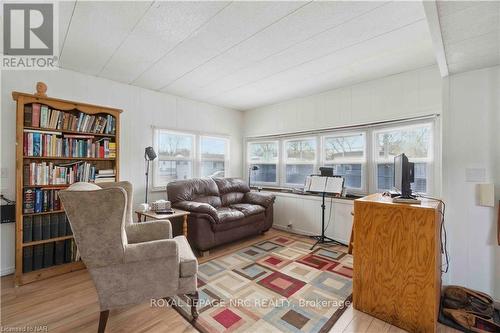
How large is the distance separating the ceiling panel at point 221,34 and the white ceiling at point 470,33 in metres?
0.96

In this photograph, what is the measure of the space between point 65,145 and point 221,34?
7.19ft

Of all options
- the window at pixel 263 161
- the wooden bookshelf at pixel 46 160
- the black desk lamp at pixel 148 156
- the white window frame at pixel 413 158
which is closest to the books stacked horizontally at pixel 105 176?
the wooden bookshelf at pixel 46 160

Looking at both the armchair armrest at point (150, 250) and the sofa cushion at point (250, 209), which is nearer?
the armchair armrest at point (150, 250)

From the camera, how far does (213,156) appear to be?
4590 mm

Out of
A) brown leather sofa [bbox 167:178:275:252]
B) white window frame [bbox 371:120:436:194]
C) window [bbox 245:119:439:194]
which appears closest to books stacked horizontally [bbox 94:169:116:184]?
brown leather sofa [bbox 167:178:275:252]

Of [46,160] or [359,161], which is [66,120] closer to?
[46,160]

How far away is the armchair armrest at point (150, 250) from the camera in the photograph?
1.56 metres

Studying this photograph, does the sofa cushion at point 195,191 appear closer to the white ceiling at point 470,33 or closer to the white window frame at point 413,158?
the white window frame at point 413,158

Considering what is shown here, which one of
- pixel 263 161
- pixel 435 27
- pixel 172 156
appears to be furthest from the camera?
pixel 263 161

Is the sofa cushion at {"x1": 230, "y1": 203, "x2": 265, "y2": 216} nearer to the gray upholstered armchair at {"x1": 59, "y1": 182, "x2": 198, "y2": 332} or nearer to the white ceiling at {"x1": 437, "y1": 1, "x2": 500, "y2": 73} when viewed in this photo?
the gray upholstered armchair at {"x1": 59, "y1": 182, "x2": 198, "y2": 332}

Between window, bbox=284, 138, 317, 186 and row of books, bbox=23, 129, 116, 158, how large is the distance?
2983 mm

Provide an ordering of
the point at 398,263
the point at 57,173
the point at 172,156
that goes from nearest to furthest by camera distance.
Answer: the point at 398,263, the point at 57,173, the point at 172,156

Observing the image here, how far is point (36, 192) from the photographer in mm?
2439

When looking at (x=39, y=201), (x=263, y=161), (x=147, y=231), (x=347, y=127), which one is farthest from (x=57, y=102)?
(x=347, y=127)
